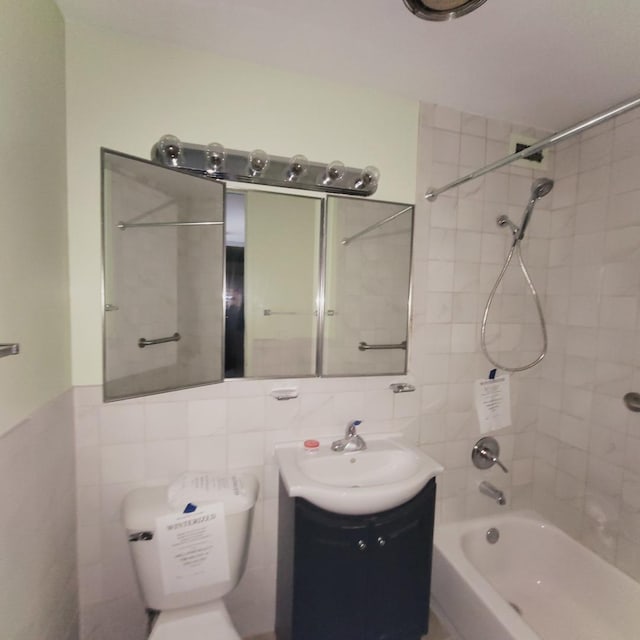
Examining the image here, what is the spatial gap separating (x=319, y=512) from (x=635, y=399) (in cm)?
137

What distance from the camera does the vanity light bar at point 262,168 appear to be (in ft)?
3.92

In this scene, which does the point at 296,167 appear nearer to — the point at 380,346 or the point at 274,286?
the point at 274,286

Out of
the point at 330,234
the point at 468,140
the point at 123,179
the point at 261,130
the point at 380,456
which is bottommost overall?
the point at 380,456

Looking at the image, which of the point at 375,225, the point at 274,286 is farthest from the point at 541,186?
the point at 274,286

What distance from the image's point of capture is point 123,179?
115cm

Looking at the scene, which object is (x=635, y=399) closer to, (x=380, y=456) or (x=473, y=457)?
(x=473, y=457)

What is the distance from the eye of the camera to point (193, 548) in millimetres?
1120

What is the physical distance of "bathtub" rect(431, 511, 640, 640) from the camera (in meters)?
1.30

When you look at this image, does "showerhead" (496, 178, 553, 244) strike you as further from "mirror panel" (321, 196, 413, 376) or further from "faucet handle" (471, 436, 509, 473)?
"faucet handle" (471, 436, 509, 473)

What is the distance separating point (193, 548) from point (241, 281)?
3.17 feet

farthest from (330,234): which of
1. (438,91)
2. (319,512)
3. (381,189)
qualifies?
(319,512)

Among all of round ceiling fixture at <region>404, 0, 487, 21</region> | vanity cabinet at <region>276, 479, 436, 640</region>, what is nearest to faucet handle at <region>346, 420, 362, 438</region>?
vanity cabinet at <region>276, 479, 436, 640</region>

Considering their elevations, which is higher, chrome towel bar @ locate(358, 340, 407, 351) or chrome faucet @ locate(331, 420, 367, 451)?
chrome towel bar @ locate(358, 340, 407, 351)

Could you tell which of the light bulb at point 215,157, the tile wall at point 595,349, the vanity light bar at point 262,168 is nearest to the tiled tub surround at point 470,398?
the tile wall at point 595,349
